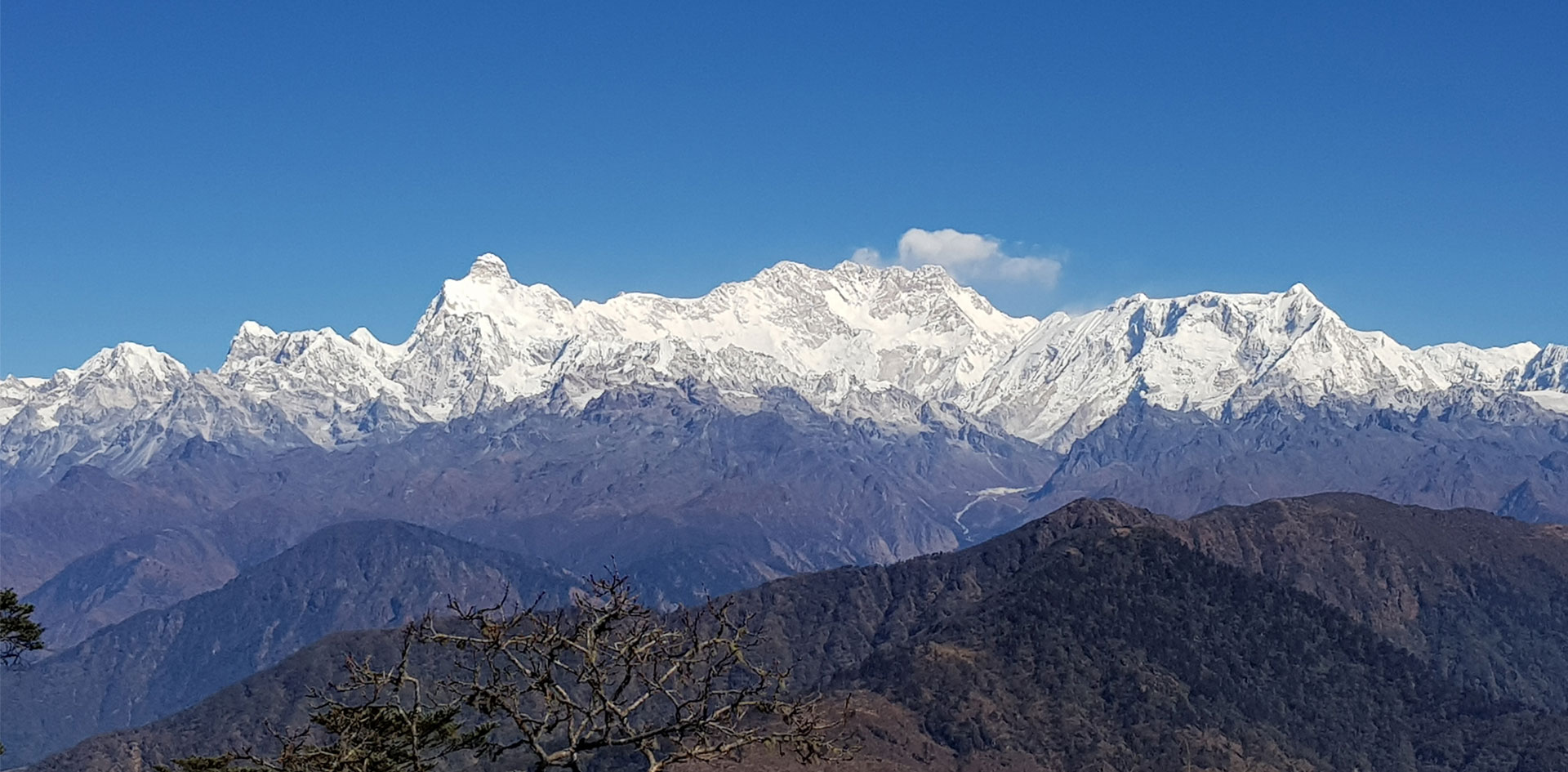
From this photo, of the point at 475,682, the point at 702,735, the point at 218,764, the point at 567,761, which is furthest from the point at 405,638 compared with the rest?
the point at 218,764

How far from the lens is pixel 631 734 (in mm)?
25328

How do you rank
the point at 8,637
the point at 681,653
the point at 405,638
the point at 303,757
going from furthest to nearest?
the point at 8,637
the point at 303,757
the point at 681,653
the point at 405,638

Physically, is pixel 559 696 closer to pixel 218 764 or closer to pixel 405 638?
pixel 405 638

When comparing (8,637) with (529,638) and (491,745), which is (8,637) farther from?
(529,638)

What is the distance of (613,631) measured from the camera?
27453 mm

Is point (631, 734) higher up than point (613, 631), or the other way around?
point (613, 631)

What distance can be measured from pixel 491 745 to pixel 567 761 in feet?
10.2

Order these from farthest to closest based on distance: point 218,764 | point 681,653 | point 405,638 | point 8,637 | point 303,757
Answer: point 8,637 → point 218,764 → point 303,757 → point 681,653 → point 405,638

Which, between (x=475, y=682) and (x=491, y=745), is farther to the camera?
(x=491, y=745)

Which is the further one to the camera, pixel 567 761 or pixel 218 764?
pixel 218 764

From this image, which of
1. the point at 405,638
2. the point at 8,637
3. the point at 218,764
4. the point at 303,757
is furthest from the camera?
the point at 8,637

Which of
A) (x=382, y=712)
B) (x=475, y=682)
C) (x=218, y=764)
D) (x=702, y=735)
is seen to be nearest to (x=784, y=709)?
(x=702, y=735)

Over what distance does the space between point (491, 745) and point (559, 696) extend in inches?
164

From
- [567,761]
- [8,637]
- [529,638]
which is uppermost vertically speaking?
[8,637]
